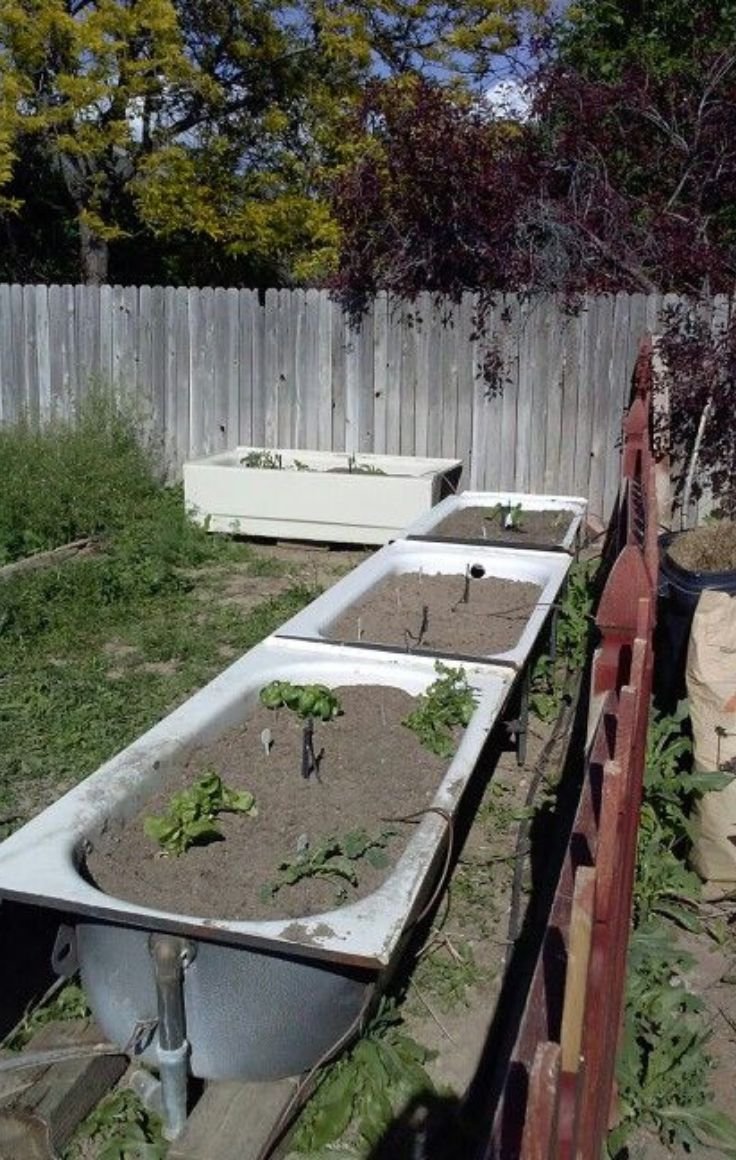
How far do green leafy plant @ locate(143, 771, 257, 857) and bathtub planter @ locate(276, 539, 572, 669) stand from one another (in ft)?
4.00

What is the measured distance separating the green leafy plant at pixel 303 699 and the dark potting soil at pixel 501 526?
2.57 metres

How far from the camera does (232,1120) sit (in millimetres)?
2494

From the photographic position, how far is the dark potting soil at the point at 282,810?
110 inches

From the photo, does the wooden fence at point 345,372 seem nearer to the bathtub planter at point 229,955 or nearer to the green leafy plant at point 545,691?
the green leafy plant at point 545,691

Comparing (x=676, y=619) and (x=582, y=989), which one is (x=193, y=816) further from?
(x=676, y=619)

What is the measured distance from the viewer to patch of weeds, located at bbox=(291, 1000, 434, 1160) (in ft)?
8.80

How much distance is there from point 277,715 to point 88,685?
1.97 metres

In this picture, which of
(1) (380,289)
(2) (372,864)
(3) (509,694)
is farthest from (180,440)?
(2) (372,864)

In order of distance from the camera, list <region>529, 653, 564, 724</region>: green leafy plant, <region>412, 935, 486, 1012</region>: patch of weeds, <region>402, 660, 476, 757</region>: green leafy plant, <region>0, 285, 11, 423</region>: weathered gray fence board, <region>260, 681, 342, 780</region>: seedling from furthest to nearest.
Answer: <region>0, 285, 11, 423</region>: weathered gray fence board, <region>529, 653, 564, 724</region>: green leafy plant, <region>260, 681, 342, 780</region>: seedling, <region>402, 660, 476, 757</region>: green leafy plant, <region>412, 935, 486, 1012</region>: patch of weeds

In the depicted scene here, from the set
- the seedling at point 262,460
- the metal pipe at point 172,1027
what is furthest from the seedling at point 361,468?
the metal pipe at point 172,1027

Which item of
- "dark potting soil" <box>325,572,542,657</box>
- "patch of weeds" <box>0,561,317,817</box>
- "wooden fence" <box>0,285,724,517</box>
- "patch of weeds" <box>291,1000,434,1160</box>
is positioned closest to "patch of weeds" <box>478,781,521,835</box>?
"dark potting soil" <box>325,572,542,657</box>

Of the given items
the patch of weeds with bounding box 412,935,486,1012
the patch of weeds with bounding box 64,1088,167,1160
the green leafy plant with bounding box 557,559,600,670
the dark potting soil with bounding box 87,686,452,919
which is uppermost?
the dark potting soil with bounding box 87,686,452,919

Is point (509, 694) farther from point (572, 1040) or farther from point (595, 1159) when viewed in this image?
point (572, 1040)

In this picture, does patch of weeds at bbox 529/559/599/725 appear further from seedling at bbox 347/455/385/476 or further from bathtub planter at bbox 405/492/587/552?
seedling at bbox 347/455/385/476
